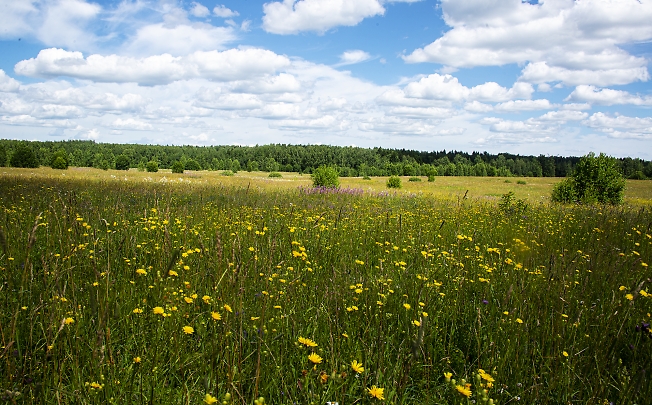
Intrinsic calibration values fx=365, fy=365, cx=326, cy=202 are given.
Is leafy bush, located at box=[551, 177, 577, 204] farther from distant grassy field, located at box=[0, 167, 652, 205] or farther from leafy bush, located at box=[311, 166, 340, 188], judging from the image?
leafy bush, located at box=[311, 166, 340, 188]

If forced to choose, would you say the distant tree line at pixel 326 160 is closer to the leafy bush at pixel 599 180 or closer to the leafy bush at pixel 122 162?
the leafy bush at pixel 122 162

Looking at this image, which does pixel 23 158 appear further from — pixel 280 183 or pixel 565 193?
pixel 565 193

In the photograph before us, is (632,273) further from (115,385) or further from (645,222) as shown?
(115,385)

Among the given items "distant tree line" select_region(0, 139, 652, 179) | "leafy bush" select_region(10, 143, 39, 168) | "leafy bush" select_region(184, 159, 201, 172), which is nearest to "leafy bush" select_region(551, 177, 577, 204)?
"leafy bush" select_region(10, 143, 39, 168)

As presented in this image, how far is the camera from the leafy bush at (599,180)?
59.3 feet

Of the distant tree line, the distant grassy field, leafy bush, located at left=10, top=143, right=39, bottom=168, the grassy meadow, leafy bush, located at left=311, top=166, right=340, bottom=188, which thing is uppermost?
the distant tree line

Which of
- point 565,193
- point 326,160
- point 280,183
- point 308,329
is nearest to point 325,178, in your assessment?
point 280,183

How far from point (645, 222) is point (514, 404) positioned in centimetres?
757

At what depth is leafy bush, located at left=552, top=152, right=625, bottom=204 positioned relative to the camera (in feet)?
59.3

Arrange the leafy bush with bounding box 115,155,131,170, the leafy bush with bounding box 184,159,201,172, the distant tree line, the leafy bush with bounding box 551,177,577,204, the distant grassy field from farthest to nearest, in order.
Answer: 1. the distant tree line
2. the leafy bush with bounding box 184,159,201,172
3. the leafy bush with bounding box 115,155,131,170
4. the distant grassy field
5. the leafy bush with bounding box 551,177,577,204

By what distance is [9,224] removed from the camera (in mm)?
4746

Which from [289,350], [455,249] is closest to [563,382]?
[289,350]

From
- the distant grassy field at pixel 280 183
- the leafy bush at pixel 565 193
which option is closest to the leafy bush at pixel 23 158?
the distant grassy field at pixel 280 183

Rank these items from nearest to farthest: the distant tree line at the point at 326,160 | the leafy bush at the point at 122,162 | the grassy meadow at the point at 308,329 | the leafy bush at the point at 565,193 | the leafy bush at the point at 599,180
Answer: the grassy meadow at the point at 308,329, the leafy bush at the point at 565,193, the leafy bush at the point at 599,180, the leafy bush at the point at 122,162, the distant tree line at the point at 326,160
